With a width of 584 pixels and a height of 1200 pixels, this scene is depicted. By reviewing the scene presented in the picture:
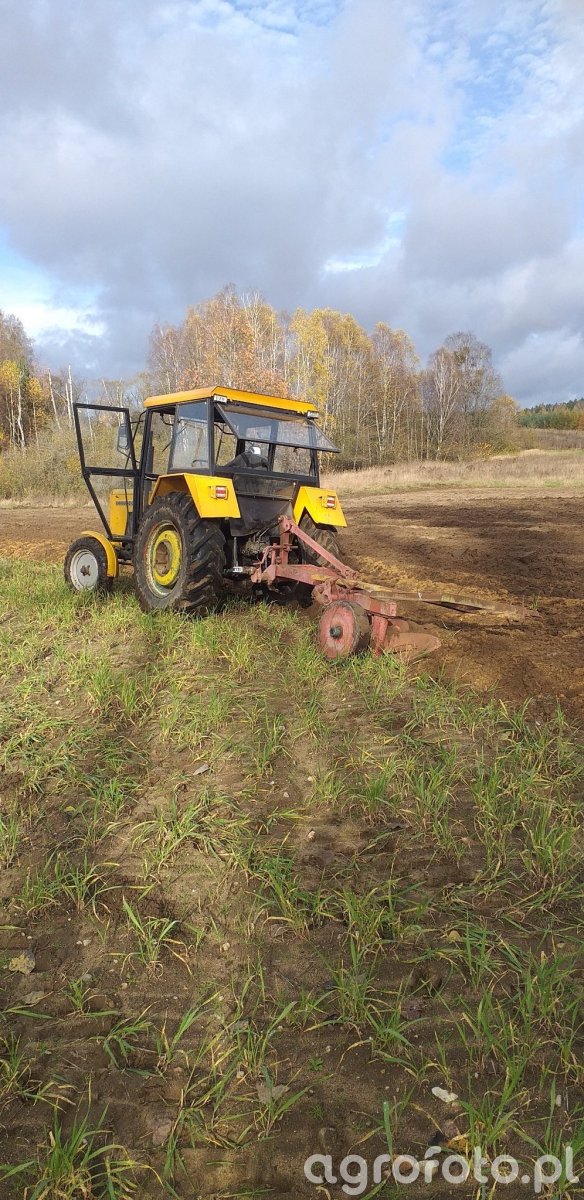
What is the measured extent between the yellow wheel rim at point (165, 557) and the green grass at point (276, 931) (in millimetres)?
1675

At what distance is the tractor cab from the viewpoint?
18.7 feet

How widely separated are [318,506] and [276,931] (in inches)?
175

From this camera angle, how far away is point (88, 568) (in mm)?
7125

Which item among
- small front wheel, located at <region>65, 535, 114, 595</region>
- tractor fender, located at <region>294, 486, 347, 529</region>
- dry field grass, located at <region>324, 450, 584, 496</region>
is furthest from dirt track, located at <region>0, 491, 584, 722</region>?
dry field grass, located at <region>324, 450, 584, 496</region>

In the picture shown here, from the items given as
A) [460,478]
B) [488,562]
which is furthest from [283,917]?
[460,478]

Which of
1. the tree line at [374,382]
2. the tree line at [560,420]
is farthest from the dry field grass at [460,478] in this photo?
the tree line at [560,420]

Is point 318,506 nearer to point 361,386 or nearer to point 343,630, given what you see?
point 343,630

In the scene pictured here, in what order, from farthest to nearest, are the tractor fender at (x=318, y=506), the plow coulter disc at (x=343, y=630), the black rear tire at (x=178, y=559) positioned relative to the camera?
the tractor fender at (x=318, y=506)
the black rear tire at (x=178, y=559)
the plow coulter disc at (x=343, y=630)

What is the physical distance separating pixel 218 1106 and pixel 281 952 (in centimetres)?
60

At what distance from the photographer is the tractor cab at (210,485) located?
5691 mm

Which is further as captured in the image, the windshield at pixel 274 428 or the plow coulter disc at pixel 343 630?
the windshield at pixel 274 428

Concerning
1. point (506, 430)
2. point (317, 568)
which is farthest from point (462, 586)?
point (506, 430)

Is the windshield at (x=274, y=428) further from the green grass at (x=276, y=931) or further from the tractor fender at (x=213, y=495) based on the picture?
the green grass at (x=276, y=931)

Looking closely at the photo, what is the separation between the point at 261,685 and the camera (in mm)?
4688
